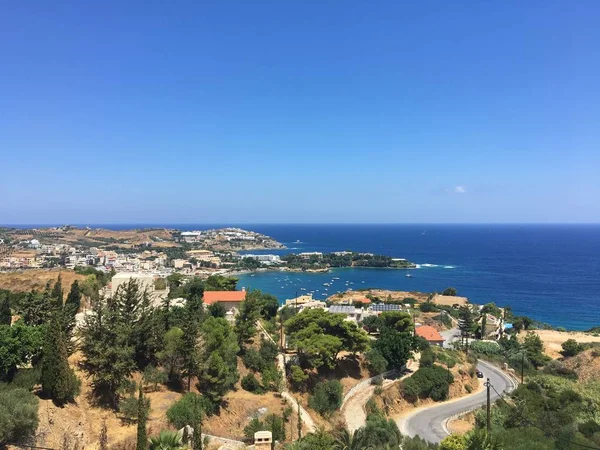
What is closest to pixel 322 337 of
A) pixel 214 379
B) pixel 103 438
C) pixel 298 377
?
pixel 298 377

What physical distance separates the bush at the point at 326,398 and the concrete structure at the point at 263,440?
23.1 ft

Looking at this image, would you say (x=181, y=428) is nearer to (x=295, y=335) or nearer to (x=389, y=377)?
(x=295, y=335)

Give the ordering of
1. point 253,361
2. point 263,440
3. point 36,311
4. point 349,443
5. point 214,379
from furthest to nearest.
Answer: point 253,361 → point 36,311 → point 214,379 → point 263,440 → point 349,443

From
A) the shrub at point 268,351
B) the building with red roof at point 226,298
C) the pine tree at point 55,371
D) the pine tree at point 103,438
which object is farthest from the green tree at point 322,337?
the pine tree at point 55,371

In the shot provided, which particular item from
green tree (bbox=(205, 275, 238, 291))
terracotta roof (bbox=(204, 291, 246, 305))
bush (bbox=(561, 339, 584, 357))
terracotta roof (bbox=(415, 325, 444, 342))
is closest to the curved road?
terracotta roof (bbox=(415, 325, 444, 342))

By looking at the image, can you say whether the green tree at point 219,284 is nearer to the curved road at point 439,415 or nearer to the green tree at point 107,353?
the curved road at point 439,415

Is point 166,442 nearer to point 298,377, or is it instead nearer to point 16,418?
point 16,418

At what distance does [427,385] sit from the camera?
28.0 m

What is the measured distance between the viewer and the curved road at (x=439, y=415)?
23297mm

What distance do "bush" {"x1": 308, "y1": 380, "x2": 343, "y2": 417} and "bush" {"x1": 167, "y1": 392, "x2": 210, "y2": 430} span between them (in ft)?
24.9

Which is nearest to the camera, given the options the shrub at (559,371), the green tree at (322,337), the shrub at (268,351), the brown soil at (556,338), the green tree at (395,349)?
the shrub at (268,351)

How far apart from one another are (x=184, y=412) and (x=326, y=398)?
9297 mm

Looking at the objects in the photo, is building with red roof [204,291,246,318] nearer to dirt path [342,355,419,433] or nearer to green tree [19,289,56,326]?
dirt path [342,355,419,433]

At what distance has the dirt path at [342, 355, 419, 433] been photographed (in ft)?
76.1
